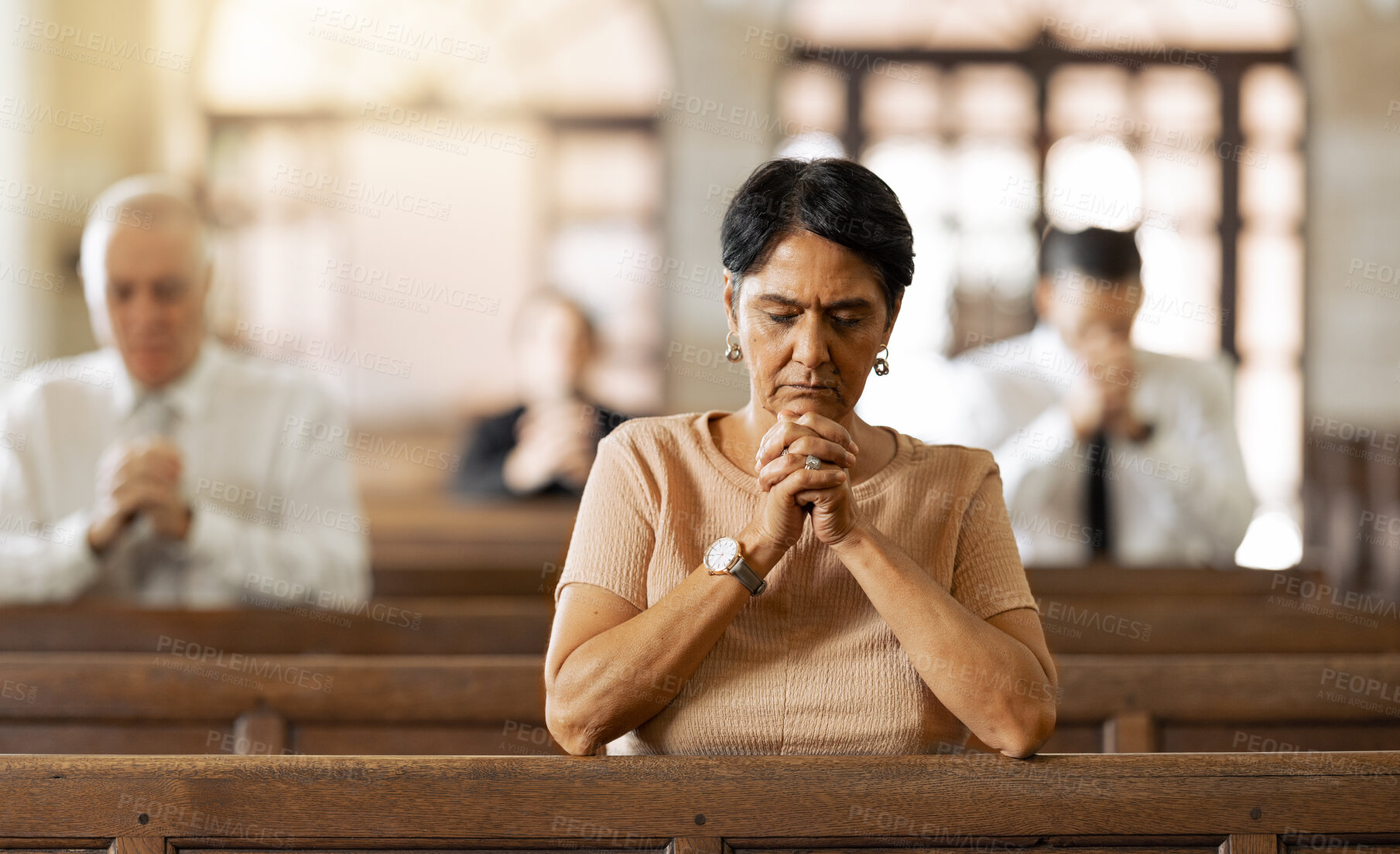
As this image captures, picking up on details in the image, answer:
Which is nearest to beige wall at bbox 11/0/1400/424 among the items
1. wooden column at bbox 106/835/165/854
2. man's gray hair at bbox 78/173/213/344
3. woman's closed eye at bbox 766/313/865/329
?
man's gray hair at bbox 78/173/213/344

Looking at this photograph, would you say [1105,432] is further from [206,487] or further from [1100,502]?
[206,487]

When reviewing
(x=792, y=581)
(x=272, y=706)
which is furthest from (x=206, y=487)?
(x=792, y=581)

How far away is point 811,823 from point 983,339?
726 centimetres

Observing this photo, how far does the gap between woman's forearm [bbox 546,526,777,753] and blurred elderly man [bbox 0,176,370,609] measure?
2011 mm

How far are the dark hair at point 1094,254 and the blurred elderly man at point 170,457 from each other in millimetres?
2198

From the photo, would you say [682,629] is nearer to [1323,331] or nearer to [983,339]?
[983,339]

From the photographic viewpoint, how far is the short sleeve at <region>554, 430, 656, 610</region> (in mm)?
1621

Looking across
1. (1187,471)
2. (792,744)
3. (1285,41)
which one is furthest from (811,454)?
(1285,41)

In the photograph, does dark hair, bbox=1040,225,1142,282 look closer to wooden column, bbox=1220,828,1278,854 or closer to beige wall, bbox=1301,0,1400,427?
wooden column, bbox=1220,828,1278,854

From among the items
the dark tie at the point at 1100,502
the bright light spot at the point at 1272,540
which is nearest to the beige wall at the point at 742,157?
the bright light spot at the point at 1272,540

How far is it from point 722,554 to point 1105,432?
2788 mm

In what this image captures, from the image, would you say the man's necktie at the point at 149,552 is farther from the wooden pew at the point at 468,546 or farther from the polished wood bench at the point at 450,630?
the wooden pew at the point at 468,546

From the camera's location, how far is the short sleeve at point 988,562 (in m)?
1.66

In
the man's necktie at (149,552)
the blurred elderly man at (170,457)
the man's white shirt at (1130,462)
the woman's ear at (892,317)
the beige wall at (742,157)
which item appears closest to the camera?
the woman's ear at (892,317)
